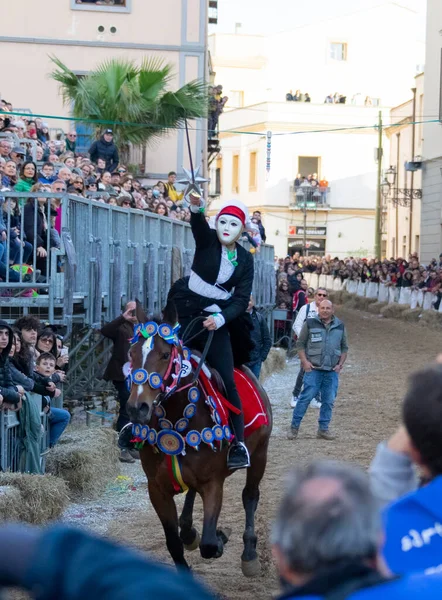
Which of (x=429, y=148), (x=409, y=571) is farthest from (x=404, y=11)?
(x=409, y=571)

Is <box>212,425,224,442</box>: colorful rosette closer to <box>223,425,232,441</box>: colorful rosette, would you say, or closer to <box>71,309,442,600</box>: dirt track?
<box>223,425,232,441</box>: colorful rosette

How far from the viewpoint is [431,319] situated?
31422 millimetres

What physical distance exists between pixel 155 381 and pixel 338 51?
6241 cm

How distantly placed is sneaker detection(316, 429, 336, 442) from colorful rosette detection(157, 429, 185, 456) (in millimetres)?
6841

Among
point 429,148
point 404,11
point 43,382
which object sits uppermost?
point 404,11

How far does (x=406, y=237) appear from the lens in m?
48.9

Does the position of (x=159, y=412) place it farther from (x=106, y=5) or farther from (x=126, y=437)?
(x=106, y=5)

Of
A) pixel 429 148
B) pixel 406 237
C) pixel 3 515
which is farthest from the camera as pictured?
pixel 406 237

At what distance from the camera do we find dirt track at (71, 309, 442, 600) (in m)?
7.90

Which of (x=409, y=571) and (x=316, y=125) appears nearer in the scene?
(x=409, y=571)

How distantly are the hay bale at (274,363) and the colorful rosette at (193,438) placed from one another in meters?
12.3

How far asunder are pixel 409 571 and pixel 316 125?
2253 inches

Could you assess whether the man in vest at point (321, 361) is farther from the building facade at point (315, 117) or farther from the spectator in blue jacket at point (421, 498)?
the building facade at point (315, 117)

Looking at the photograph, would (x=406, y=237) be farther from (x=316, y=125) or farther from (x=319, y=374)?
(x=319, y=374)
